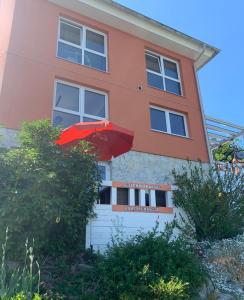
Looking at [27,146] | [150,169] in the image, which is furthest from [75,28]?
[27,146]

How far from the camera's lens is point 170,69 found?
1517 centimetres

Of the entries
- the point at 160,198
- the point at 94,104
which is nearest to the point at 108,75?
the point at 94,104

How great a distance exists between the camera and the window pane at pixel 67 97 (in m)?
11.1

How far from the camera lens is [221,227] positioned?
7.85m

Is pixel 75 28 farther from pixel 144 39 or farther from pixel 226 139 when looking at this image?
pixel 226 139

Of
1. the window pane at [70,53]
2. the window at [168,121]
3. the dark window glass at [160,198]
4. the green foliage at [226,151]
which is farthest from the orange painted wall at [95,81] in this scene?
the green foliage at [226,151]

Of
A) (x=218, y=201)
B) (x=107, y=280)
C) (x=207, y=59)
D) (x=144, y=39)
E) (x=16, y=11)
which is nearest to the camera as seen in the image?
(x=107, y=280)

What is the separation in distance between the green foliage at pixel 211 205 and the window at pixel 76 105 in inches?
165

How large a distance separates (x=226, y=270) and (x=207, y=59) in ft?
39.9

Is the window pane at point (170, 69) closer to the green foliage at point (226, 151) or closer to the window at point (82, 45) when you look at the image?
the window at point (82, 45)

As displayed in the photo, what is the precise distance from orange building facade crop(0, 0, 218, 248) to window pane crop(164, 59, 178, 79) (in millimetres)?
46

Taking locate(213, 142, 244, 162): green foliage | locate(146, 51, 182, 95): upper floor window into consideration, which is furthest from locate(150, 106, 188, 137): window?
locate(213, 142, 244, 162): green foliage

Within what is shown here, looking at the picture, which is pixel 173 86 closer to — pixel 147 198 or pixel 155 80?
pixel 155 80

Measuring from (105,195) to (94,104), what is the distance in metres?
5.30
